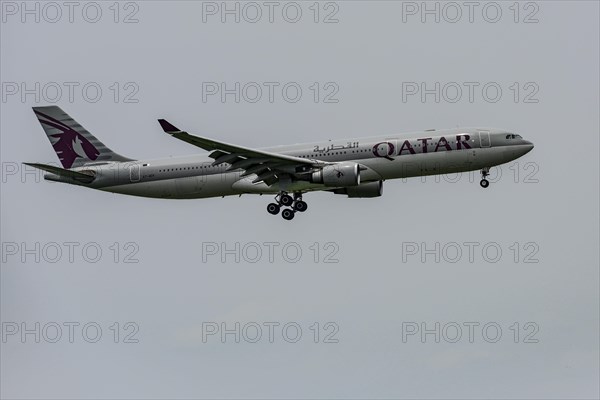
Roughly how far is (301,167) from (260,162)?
7.45 ft

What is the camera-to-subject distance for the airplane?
6512 centimetres

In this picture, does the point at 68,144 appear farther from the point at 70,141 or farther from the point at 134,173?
the point at 134,173

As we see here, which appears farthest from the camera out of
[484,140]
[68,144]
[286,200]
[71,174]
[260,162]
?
[68,144]

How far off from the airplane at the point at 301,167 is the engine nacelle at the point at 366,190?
0.04 feet

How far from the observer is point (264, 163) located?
217 feet

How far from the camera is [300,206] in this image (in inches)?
2687

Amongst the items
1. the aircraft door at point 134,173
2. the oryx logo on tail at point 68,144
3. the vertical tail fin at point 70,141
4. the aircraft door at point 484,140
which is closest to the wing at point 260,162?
the aircraft door at point 134,173

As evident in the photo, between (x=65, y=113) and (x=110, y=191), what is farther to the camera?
(x=65, y=113)

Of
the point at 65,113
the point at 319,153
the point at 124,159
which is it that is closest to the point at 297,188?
the point at 319,153

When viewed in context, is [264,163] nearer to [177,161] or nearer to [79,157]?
[177,161]

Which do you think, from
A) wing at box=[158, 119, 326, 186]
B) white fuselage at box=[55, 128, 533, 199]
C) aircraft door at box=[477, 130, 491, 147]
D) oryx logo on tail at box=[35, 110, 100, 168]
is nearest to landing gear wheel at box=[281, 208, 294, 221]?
white fuselage at box=[55, 128, 533, 199]

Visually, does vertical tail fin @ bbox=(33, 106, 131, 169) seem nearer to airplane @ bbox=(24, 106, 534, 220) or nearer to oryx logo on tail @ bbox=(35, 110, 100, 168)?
oryx logo on tail @ bbox=(35, 110, 100, 168)

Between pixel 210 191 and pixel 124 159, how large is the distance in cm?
713

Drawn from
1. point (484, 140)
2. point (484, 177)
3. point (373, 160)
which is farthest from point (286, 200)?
point (484, 140)
